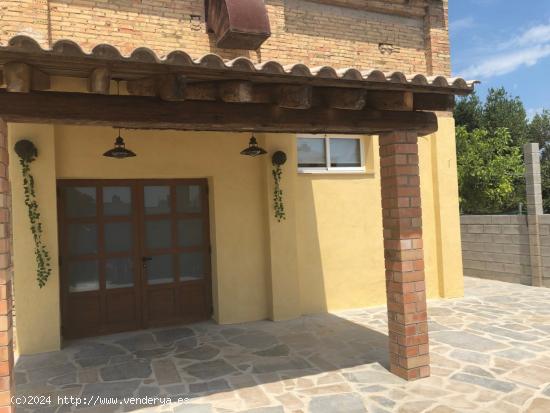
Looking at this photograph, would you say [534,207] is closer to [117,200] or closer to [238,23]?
[238,23]

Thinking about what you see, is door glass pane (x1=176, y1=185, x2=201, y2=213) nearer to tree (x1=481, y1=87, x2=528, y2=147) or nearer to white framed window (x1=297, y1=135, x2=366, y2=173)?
white framed window (x1=297, y1=135, x2=366, y2=173)

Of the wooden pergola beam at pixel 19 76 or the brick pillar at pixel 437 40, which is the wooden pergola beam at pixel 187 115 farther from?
the brick pillar at pixel 437 40

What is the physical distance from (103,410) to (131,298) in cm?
277

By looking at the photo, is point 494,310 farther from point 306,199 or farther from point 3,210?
point 3,210

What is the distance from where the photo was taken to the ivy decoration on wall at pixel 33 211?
18.9ft

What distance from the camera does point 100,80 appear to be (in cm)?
331

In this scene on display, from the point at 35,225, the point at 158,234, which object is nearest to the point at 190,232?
the point at 158,234

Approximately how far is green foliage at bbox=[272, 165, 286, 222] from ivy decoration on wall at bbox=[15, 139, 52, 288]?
336cm

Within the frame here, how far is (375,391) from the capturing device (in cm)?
427

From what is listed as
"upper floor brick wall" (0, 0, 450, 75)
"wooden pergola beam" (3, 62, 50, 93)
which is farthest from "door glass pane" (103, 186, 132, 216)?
"wooden pergola beam" (3, 62, 50, 93)

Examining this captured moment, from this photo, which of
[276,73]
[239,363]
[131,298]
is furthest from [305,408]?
[131,298]

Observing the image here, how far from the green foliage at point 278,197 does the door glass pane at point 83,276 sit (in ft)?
9.42

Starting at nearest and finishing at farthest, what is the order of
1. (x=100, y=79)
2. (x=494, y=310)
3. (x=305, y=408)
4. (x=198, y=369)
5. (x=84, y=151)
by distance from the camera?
(x=100, y=79) → (x=305, y=408) → (x=198, y=369) → (x=84, y=151) → (x=494, y=310)

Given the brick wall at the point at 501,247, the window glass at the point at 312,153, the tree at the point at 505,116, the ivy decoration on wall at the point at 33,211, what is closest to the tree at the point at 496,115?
the tree at the point at 505,116
